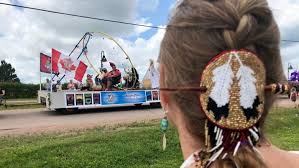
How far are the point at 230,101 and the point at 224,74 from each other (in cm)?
7

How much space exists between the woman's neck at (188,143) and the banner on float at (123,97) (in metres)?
18.5

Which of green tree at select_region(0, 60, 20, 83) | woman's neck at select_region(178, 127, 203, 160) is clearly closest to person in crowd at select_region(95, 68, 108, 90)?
woman's neck at select_region(178, 127, 203, 160)

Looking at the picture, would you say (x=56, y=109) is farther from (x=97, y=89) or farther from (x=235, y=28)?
(x=235, y=28)

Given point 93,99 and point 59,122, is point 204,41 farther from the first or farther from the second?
point 93,99

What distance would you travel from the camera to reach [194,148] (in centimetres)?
123

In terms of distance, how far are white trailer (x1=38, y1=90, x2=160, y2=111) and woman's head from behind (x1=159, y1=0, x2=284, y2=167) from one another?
54.3ft

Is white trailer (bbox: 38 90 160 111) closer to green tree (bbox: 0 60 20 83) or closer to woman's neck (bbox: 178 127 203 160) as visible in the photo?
woman's neck (bbox: 178 127 203 160)

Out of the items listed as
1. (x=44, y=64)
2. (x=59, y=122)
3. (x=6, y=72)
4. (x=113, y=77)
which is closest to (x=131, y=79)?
(x=113, y=77)

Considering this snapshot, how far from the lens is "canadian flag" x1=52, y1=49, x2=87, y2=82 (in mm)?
19469

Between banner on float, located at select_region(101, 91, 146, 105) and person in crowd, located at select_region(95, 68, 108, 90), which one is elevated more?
person in crowd, located at select_region(95, 68, 108, 90)

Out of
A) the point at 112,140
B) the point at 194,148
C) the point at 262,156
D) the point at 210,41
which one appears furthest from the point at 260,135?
the point at 112,140

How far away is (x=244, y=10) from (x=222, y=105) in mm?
246

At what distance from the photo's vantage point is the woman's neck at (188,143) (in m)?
1.22

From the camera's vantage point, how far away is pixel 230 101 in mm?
1148
